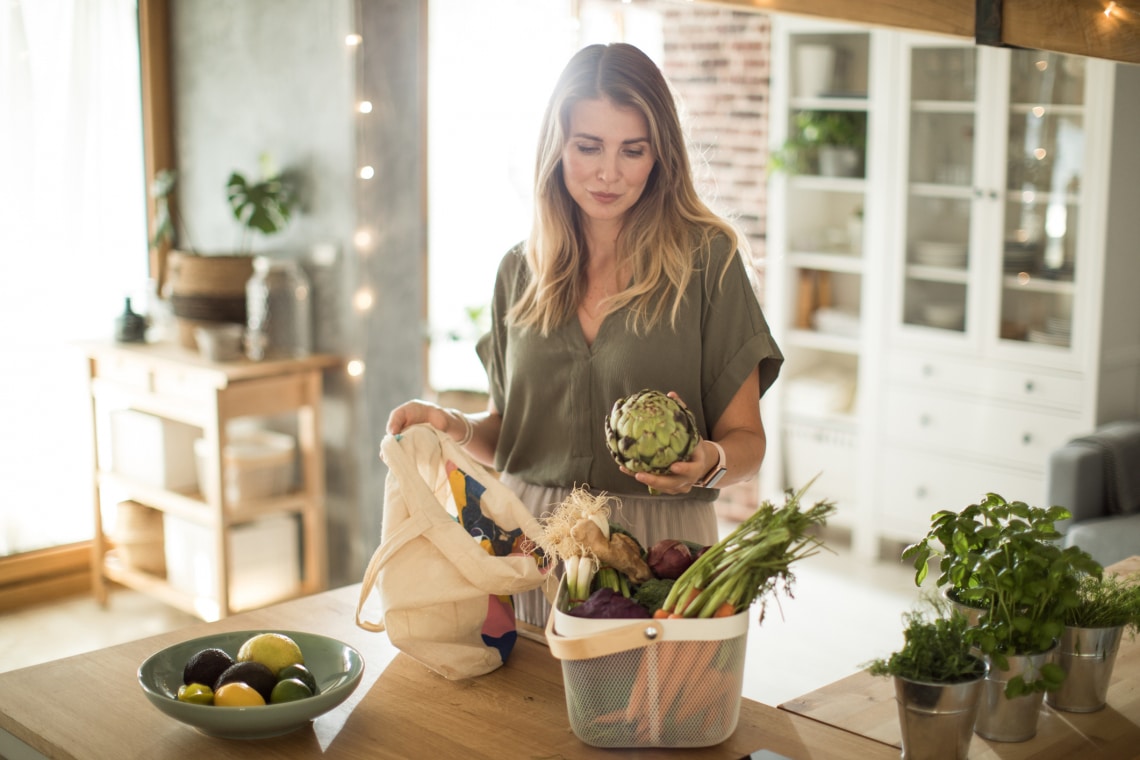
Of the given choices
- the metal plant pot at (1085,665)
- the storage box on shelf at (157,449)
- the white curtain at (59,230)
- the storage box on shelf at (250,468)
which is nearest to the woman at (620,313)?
the metal plant pot at (1085,665)

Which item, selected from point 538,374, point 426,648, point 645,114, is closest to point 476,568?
point 426,648

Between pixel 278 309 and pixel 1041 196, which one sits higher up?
pixel 1041 196

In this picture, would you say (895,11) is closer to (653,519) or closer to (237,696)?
(653,519)

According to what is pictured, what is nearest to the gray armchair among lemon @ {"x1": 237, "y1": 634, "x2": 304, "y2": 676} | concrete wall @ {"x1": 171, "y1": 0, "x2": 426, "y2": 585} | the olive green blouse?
concrete wall @ {"x1": 171, "y1": 0, "x2": 426, "y2": 585}

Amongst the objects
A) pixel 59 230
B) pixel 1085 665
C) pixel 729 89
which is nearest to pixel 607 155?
pixel 1085 665

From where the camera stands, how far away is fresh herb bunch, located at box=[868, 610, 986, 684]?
4.79 ft

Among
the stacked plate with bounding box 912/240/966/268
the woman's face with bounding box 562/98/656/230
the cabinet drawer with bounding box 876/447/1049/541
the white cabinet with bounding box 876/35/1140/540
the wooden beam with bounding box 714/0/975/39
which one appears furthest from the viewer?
the stacked plate with bounding box 912/240/966/268

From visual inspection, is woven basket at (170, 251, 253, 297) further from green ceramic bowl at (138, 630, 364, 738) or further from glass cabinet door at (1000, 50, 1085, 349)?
glass cabinet door at (1000, 50, 1085, 349)

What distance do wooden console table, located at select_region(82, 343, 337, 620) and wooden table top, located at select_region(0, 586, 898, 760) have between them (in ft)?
7.02

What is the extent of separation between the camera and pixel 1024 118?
4.50 meters

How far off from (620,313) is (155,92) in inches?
127

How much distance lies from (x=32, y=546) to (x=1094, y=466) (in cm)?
373

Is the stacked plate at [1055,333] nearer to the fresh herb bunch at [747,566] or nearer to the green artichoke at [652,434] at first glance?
the green artichoke at [652,434]

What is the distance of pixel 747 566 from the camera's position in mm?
1500
